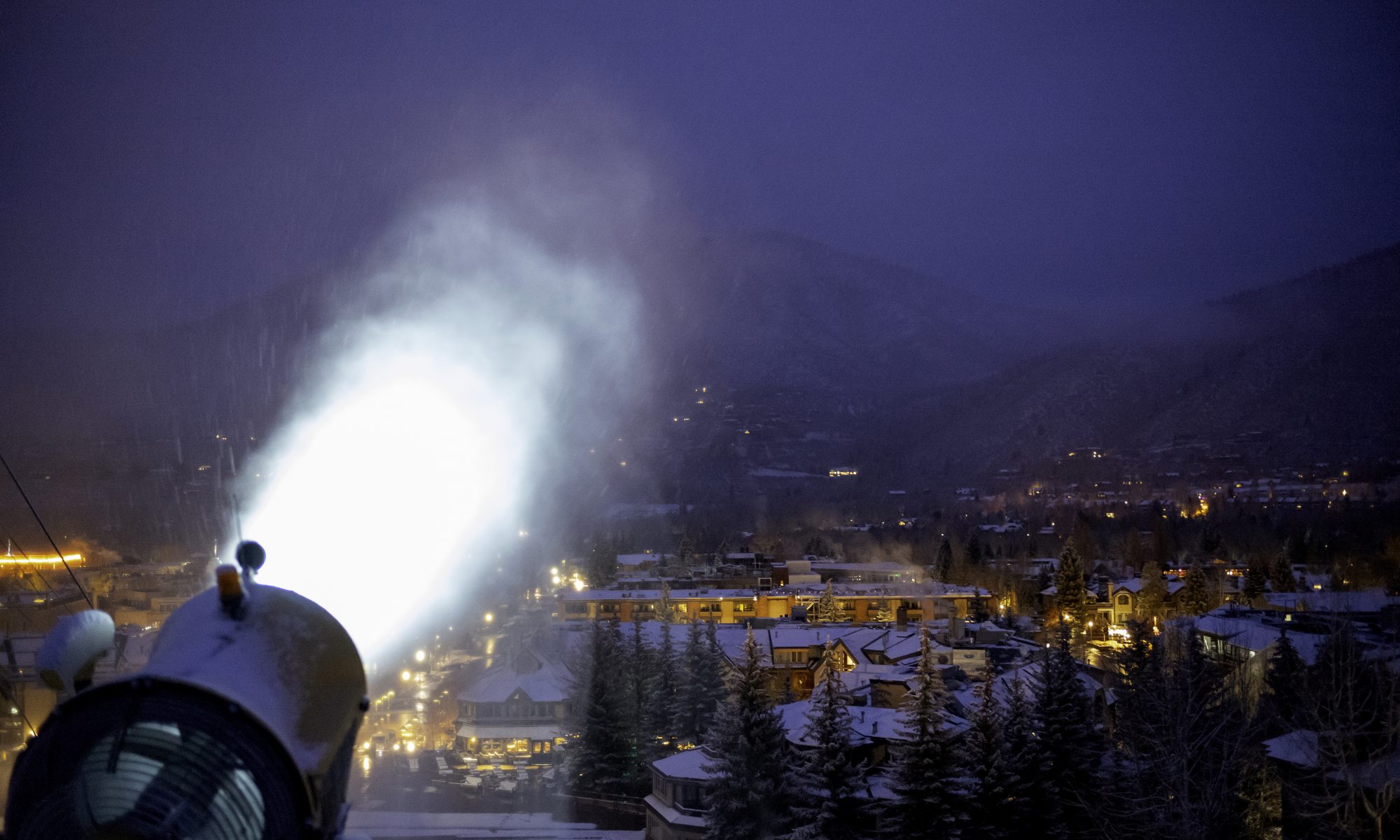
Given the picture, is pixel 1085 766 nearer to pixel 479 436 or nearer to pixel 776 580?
pixel 479 436

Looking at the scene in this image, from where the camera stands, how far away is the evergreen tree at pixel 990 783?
9047 mm

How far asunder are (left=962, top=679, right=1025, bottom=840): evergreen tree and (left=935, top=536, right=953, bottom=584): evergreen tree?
2400cm

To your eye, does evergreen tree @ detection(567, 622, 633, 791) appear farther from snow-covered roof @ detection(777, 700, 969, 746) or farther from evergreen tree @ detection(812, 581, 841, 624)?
evergreen tree @ detection(812, 581, 841, 624)

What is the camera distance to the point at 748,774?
938 cm

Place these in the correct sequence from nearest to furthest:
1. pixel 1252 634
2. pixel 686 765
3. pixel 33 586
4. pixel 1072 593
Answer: pixel 33 586
pixel 686 765
pixel 1252 634
pixel 1072 593

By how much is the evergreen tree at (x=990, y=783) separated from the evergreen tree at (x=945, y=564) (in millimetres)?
24002

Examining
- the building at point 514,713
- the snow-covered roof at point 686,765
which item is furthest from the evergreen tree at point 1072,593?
the snow-covered roof at point 686,765

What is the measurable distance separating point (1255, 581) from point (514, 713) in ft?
70.3

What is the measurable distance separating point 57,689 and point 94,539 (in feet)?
72.7

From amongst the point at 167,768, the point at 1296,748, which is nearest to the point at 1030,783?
the point at 1296,748

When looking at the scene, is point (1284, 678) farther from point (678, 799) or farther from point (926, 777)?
point (678, 799)

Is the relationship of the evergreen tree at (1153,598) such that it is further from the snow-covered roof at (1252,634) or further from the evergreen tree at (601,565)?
the evergreen tree at (601,565)

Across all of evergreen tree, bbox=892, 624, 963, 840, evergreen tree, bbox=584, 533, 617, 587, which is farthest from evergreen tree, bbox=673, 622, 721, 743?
evergreen tree, bbox=584, 533, 617, 587

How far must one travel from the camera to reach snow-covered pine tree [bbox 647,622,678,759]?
524 inches
